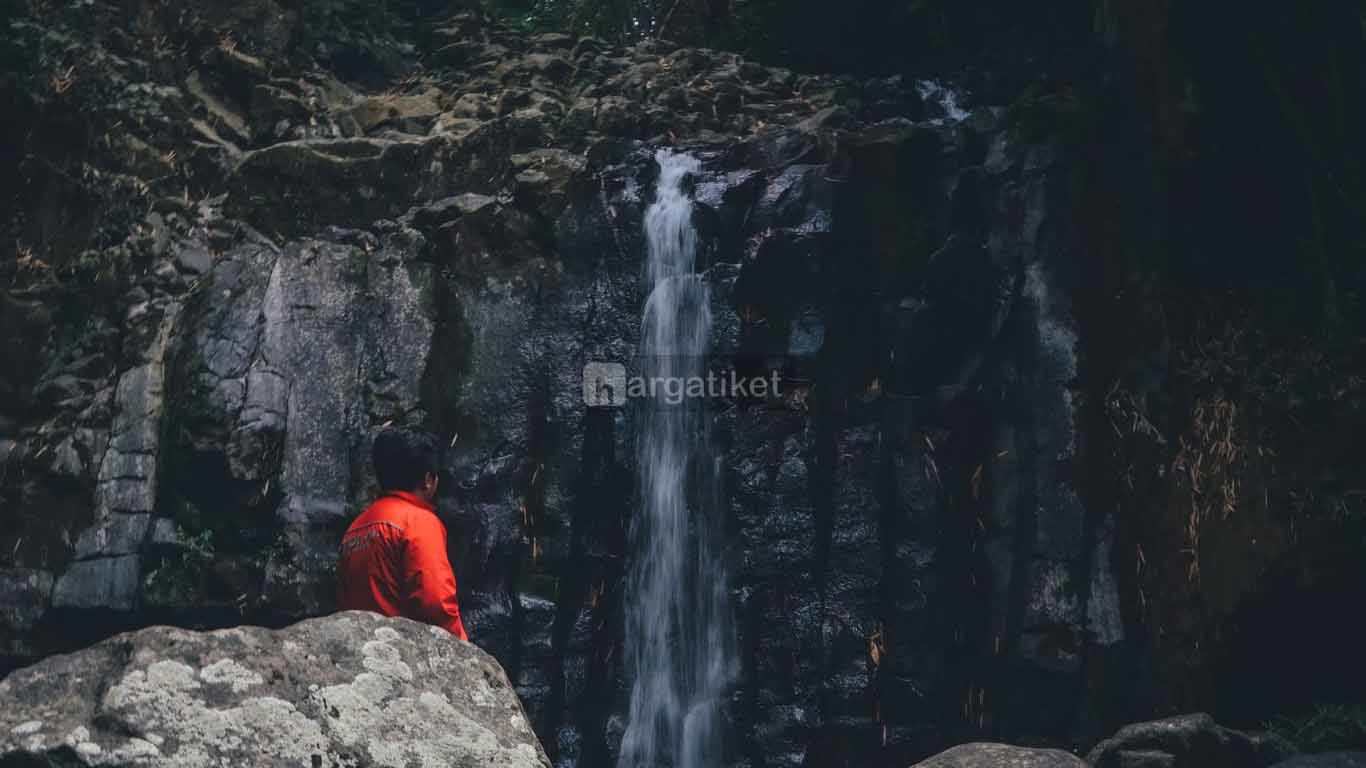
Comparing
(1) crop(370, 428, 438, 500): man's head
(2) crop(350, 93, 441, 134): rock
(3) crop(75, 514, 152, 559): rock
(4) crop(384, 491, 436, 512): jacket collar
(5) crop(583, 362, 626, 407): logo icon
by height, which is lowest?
(3) crop(75, 514, 152, 559): rock

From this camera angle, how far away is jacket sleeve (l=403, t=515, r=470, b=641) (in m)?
4.74

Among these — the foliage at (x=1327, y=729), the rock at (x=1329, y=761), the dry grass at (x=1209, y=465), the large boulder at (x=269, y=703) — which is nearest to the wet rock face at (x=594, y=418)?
the dry grass at (x=1209, y=465)

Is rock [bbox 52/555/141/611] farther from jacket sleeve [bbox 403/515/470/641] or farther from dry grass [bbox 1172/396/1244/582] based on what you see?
dry grass [bbox 1172/396/1244/582]

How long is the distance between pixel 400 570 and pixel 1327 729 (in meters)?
4.89

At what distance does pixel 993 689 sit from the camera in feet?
24.3

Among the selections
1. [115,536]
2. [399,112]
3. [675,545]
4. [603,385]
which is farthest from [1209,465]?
[115,536]

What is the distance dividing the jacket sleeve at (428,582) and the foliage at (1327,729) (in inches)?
176

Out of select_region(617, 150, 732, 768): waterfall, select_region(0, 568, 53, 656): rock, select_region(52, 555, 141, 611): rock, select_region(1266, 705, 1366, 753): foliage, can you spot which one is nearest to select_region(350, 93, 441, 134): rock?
select_region(617, 150, 732, 768): waterfall

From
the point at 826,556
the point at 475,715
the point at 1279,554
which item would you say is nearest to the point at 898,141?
the point at 826,556

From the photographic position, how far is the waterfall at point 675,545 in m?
7.63

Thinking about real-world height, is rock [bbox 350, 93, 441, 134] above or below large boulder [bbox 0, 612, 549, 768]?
above

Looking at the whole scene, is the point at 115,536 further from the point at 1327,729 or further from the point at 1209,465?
the point at 1327,729

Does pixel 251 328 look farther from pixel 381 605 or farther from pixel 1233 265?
pixel 1233 265

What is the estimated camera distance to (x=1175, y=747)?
5.43 m
